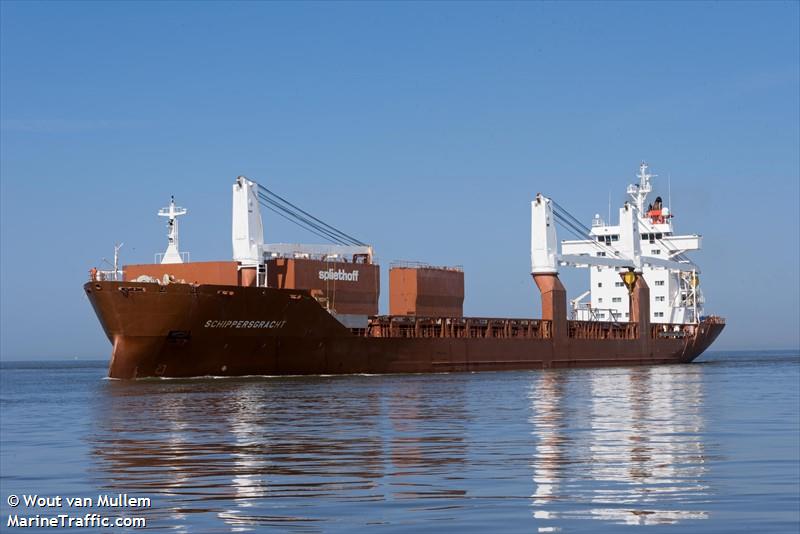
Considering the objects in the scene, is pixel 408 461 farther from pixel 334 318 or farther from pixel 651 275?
pixel 651 275

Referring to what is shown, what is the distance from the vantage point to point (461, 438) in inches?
615

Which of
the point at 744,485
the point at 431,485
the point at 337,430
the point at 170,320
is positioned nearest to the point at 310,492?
the point at 431,485

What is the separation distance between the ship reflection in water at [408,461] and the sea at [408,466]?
0.03 m

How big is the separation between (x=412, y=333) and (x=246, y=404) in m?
21.3

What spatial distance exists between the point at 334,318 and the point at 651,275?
3214 cm

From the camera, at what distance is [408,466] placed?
12.2 m

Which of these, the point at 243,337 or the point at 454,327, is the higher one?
the point at 454,327

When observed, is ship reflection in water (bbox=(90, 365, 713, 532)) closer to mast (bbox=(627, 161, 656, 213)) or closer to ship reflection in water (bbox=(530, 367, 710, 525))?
ship reflection in water (bbox=(530, 367, 710, 525))

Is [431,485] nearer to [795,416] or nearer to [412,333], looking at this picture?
[795,416]

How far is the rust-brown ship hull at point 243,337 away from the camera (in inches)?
1383

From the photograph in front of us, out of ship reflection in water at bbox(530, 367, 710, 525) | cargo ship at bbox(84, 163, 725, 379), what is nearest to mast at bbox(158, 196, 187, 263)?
cargo ship at bbox(84, 163, 725, 379)

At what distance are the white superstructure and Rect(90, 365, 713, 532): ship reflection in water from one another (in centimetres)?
4051

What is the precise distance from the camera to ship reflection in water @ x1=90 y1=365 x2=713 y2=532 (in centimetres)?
896

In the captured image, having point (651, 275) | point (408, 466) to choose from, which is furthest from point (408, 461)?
point (651, 275)
